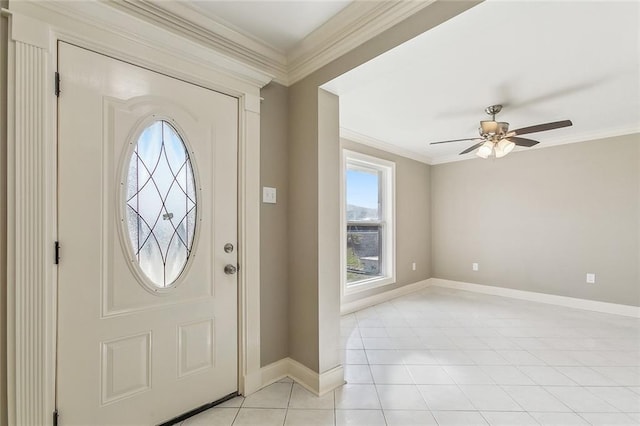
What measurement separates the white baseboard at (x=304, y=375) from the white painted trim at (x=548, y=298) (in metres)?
3.61

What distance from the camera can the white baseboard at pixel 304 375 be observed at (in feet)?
6.28

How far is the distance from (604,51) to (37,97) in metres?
3.40

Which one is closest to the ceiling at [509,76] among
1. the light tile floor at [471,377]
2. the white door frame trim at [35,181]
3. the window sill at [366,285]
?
the white door frame trim at [35,181]

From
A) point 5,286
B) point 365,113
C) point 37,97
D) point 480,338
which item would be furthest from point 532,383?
point 37,97

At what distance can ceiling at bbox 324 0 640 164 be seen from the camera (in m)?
1.56

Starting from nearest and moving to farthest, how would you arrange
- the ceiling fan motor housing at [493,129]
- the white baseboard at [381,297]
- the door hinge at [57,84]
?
1. the door hinge at [57,84]
2. the ceiling fan motor housing at [493,129]
3. the white baseboard at [381,297]

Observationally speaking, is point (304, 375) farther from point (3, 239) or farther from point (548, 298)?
point (548, 298)

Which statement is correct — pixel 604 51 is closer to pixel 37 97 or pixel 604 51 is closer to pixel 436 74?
pixel 436 74

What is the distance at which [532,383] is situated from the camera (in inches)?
80.4

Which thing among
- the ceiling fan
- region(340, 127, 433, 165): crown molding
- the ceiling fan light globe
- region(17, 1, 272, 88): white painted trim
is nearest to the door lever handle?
region(17, 1, 272, 88): white painted trim

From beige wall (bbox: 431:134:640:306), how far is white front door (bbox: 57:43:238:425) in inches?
168

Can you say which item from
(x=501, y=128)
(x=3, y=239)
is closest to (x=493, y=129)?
(x=501, y=128)

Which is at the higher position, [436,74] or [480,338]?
[436,74]

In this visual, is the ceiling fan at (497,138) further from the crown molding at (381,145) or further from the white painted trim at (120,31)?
the white painted trim at (120,31)
